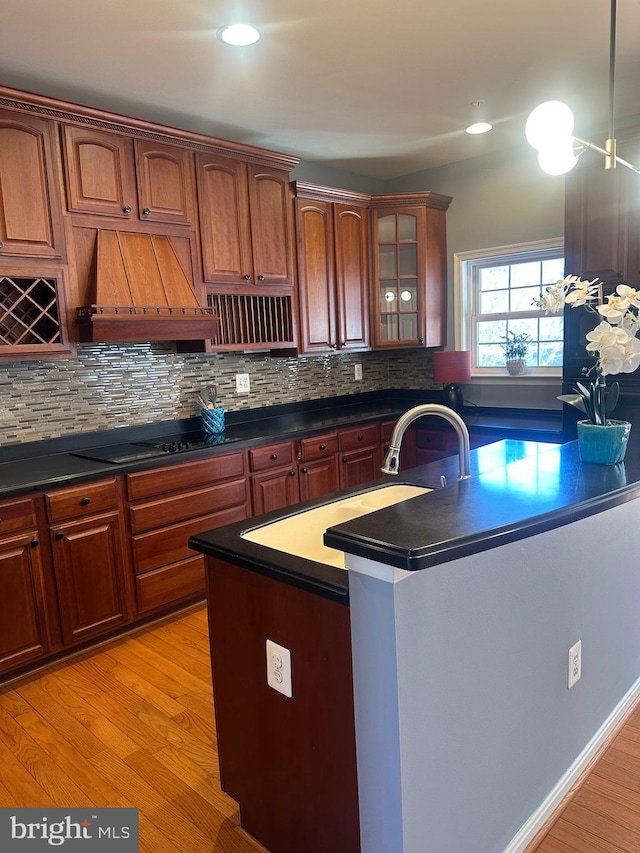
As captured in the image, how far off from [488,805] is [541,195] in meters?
3.64

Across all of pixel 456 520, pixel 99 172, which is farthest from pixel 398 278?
pixel 456 520

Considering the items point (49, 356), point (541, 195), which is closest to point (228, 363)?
point (49, 356)

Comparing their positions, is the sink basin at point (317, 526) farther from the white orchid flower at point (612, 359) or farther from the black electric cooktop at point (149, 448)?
the black electric cooktop at point (149, 448)

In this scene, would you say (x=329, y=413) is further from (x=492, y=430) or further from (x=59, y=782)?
(x=59, y=782)

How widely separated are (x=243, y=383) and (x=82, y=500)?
158 centimetres

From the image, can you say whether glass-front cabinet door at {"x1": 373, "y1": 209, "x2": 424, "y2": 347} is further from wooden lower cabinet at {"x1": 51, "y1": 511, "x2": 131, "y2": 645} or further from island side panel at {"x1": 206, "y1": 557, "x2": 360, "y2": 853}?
island side panel at {"x1": 206, "y1": 557, "x2": 360, "y2": 853}

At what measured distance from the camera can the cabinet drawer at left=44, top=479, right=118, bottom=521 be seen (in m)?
2.54

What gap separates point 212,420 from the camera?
3.49 meters

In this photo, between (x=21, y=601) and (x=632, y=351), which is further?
(x=21, y=601)

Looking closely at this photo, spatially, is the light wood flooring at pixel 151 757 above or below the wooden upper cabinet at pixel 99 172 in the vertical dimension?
below

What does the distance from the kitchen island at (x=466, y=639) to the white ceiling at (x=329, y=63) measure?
1785 mm

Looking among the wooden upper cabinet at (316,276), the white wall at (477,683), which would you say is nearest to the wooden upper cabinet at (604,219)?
the wooden upper cabinet at (316,276)

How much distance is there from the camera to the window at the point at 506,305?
406 centimetres

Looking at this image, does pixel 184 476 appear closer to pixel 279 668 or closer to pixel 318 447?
pixel 318 447
